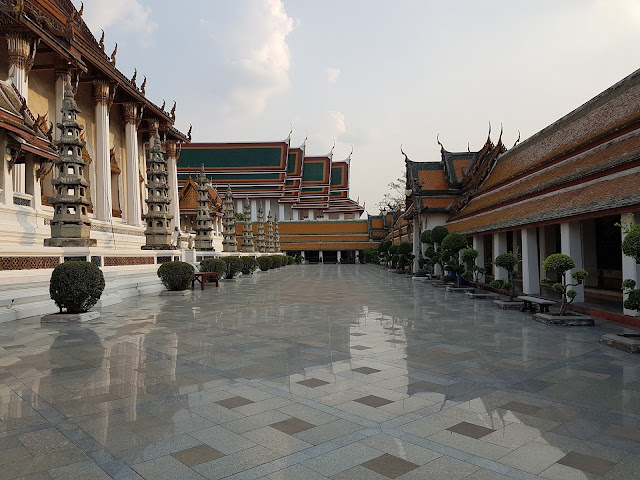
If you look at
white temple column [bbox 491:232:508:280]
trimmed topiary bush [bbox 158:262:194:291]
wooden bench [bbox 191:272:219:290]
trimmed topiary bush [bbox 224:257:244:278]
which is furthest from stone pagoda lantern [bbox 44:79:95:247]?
white temple column [bbox 491:232:508:280]

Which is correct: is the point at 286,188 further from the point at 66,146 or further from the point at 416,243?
the point at 66,146

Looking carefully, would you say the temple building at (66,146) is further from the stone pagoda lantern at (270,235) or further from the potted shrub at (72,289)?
the stone pagoda lantern at (270,235)

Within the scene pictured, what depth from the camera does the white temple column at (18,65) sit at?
65.3ft

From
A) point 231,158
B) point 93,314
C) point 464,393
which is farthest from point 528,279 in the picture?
point 231,158

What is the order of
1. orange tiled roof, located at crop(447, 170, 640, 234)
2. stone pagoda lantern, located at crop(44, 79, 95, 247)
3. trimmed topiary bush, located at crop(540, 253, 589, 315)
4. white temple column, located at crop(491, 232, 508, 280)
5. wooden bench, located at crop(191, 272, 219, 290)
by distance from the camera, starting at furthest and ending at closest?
wooden bench, located at crop(191, 272, 219, 290)
white temple column, located at crop(491, 232, 508, 280)
stone pagoda lantern, located at crop(44, 79, 95, 247)
trimmed topiary bush, located at crop(540, 253, 589, 315)
orange tiled roof, located at crop(447, 170, 640, 234)

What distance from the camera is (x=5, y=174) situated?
1716cm

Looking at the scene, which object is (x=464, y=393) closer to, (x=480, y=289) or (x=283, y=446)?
(x=283, y=446)

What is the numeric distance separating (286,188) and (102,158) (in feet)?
160

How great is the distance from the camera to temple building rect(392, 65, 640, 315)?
36.9 ft

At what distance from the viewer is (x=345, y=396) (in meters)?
5.35

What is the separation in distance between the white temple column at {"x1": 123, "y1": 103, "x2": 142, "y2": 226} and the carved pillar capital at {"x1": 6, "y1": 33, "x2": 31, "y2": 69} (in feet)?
36.1

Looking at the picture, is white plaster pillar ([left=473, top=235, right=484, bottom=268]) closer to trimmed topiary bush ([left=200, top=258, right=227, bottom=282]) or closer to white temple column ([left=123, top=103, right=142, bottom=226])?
trimmed topiary bush ([left=200, top=258, right=227, bottom=282])

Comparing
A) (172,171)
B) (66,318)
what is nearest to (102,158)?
(172,171)

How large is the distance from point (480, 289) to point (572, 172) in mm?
6500
